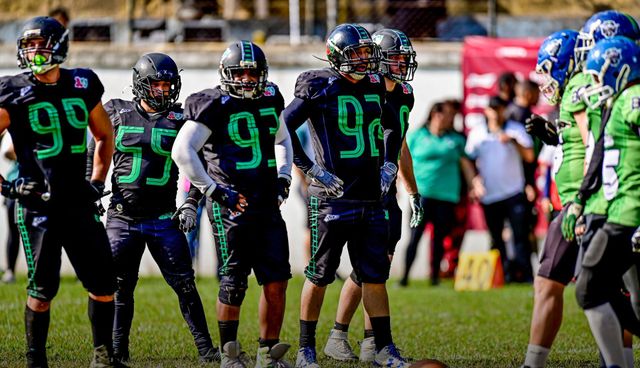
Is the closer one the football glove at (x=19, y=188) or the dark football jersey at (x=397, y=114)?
the football glove at (x=19, y=188)

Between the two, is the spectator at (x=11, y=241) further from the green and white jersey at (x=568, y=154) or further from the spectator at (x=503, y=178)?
the green and white jersey at (x=568, y=154)

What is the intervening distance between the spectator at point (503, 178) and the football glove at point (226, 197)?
6316mm

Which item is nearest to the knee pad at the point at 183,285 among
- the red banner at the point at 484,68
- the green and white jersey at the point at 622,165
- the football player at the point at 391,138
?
the football player at the point at 391,138

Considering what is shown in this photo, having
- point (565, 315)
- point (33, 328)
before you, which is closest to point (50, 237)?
point (33, 328)

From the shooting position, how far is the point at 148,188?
7867mm

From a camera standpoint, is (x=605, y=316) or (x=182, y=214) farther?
(x=182, y=214)

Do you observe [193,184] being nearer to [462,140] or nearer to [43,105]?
[43,105]

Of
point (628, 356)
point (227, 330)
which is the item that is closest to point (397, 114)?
point (227, 330)

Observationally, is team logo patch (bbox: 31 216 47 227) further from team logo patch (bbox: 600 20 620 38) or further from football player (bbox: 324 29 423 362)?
team logo patch (bbox: 600 20 620 38)

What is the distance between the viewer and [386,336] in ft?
25.0

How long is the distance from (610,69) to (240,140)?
6.93 ft

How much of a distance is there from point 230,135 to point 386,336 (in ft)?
5.12

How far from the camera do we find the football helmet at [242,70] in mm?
7105

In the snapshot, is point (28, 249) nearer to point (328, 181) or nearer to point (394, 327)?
point (328, 181)
